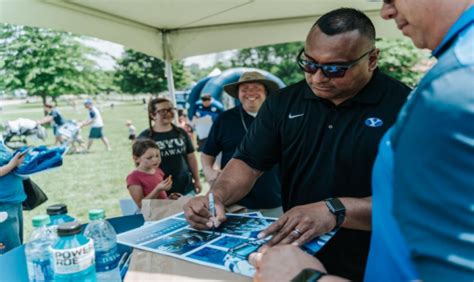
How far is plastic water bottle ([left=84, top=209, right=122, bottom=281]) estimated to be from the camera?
106 cm

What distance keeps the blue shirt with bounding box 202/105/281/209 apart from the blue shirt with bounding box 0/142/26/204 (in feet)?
5.14

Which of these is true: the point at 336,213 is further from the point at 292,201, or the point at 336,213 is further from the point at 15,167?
the point at 15,167

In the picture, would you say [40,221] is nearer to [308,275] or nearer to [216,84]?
[308,275]

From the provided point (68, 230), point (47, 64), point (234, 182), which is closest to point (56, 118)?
point (47, 64)

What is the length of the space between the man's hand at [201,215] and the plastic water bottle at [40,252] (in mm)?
439

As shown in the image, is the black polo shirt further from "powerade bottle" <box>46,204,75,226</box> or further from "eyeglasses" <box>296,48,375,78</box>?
"powerade bottle" <box>46,204,75,226</box>

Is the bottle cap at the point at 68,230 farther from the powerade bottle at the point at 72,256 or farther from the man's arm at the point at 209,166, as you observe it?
the man's arm at the point at 209,166

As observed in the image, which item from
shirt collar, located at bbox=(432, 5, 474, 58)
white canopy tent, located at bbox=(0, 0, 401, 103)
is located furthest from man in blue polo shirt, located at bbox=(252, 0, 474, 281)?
white canopy tent, located at bbox=(0, 0, 401, 103)

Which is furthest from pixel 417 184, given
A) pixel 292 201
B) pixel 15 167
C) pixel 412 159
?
pixel 15 167

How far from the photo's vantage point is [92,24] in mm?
3361

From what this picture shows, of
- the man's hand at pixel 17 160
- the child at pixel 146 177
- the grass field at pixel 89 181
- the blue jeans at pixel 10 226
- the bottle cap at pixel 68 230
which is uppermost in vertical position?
the man's hand at pixel 17 160

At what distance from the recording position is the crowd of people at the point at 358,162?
57 cm

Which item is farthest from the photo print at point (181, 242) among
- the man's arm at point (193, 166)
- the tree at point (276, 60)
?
the tree at point (276, 60)

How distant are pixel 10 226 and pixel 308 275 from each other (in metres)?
2.90
